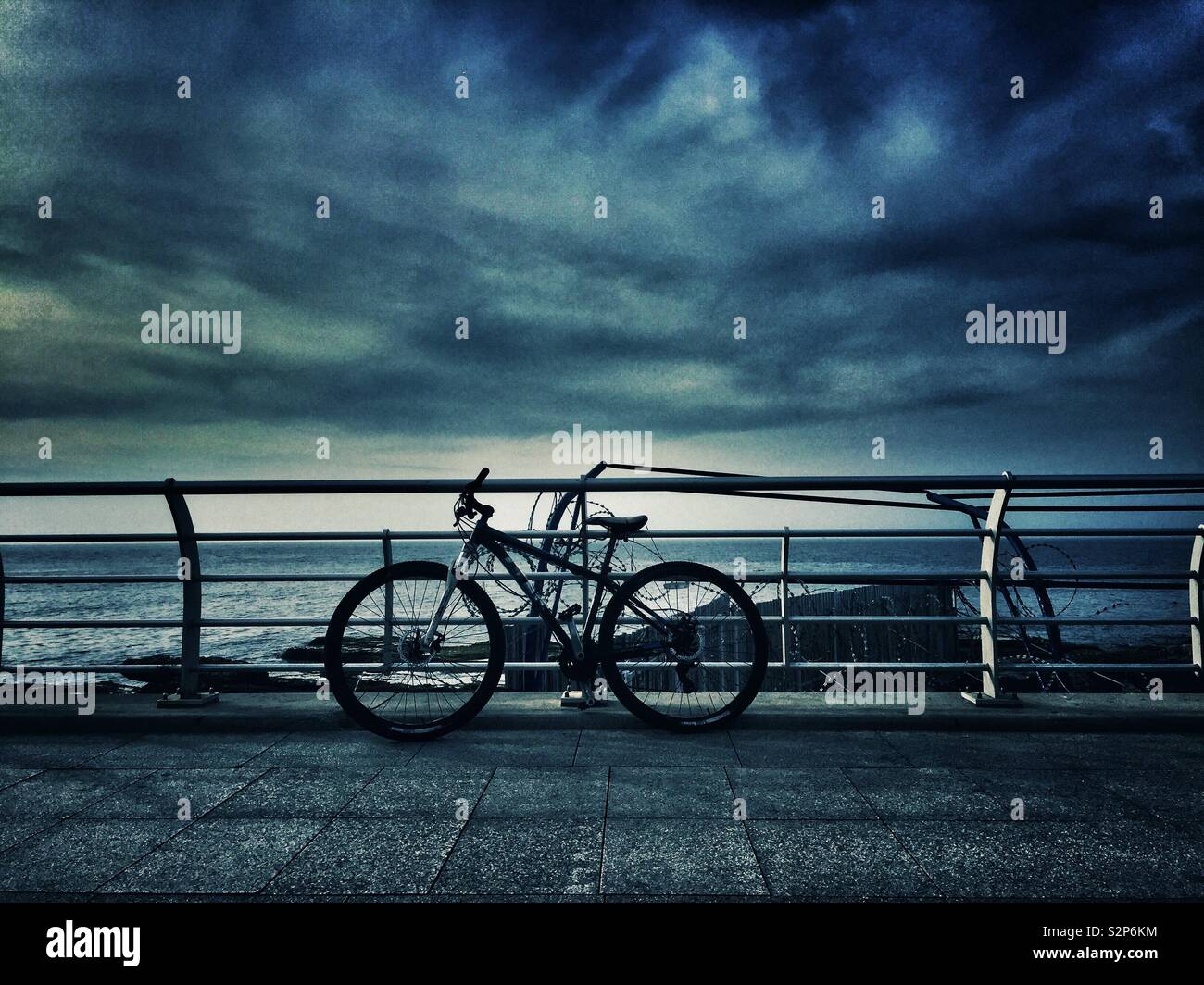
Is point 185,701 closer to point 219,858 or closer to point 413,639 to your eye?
point 413,639

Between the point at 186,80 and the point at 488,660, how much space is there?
5600 mm

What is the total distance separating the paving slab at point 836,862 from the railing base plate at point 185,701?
3506mm

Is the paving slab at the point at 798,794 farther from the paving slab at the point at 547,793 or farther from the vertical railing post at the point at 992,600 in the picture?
the vertical railing post at the point at 992,600

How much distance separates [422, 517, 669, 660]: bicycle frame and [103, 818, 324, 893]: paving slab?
1411 millimetres

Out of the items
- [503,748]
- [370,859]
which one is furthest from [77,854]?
[503,748]

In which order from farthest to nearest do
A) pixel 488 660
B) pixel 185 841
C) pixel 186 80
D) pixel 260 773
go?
pixel 186 80 < pixel 488 660 < pixel 260 773 < pixel 185 841

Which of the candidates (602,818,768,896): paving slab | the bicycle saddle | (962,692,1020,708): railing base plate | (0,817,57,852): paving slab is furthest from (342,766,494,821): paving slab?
(962,692,1020,708): railing base plate

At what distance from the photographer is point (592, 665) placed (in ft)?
14.1

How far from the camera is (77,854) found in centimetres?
269

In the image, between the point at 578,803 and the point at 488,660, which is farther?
the point at 488,660
